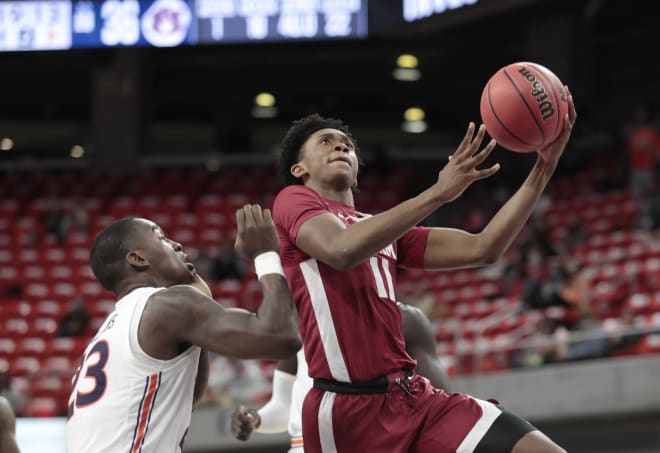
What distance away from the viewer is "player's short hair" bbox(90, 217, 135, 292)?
4.27m

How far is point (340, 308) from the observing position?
438 cm

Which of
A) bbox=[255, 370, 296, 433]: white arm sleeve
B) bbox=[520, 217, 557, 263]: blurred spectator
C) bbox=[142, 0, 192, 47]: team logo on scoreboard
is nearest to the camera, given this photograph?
bbox=[255, 370, 296, 433]: white arm sleeve

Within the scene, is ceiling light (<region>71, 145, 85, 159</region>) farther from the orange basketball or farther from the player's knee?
the player's knee

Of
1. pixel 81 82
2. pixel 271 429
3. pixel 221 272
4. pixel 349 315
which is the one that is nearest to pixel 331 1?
pixel 221 272

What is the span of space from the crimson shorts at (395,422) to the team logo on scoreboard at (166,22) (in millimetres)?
14503

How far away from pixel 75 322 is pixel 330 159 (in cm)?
1166

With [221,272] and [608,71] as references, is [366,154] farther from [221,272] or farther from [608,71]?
[221,272]

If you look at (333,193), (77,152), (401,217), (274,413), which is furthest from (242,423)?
(77,152)

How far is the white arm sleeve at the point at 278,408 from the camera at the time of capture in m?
5.83

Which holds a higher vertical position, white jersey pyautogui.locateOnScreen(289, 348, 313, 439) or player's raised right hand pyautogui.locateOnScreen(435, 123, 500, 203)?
player's raised right hand pyautogui.locateOnScreen(435, 123, 500, 203)

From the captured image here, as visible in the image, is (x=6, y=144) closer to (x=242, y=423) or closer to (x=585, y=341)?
(x=585, y=341)

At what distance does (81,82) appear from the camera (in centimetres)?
2583

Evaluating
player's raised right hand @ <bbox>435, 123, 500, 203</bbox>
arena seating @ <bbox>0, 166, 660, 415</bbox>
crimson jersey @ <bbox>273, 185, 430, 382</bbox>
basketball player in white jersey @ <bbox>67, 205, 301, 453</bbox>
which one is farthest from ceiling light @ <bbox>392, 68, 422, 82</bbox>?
basketball player in white jersey @ <bbox>67, 205, 301, 453</bbox>

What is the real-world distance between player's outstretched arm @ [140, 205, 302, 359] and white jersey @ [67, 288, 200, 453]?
0.07 meters
